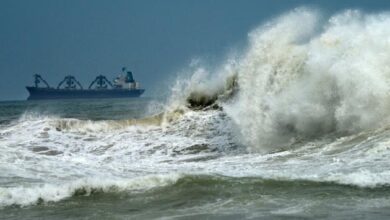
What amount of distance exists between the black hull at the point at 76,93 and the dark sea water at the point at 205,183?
439ft

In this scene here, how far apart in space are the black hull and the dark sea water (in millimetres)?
133860

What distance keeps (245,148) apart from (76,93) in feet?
448

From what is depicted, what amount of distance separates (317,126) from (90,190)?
6431 millimetres

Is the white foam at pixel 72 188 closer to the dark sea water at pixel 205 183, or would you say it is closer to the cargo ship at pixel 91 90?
the dark sea water at pixel 205 183

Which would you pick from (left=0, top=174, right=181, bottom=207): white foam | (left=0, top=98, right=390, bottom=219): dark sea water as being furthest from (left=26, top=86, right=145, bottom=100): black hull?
(left=0, top=174, right=181, bottom=207): white foam

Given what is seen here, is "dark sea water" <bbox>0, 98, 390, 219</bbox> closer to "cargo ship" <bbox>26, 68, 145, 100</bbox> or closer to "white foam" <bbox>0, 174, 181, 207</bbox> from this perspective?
"white foam" <bbox>0, 174, 181, 207</bbox>

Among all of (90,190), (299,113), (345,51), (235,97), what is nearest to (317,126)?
(299,113)

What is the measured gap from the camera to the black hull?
477ft

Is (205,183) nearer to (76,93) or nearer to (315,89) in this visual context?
(315,89)

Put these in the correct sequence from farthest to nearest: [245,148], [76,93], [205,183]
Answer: [76,93]
[245,148]
[205,183]

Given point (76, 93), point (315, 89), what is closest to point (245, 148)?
point (315, 89)

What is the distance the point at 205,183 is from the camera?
888 cm

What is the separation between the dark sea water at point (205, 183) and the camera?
736cm

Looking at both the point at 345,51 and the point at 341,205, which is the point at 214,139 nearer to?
the point at 345,51
